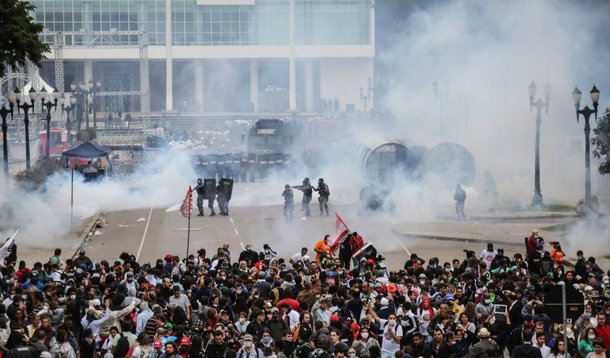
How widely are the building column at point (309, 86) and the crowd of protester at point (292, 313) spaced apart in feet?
304

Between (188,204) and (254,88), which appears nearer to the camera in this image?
(188,204)

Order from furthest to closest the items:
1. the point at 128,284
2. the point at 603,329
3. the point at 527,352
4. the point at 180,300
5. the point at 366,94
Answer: the point at 366,94 < the point at 128,284 < the point at 180,300 < the point at 603,329 < the point at 527,352

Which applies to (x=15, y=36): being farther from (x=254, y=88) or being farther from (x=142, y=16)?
(x=254, y=88)

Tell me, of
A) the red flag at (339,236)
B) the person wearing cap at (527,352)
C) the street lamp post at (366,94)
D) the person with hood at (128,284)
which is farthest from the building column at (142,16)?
the person wearing cap at (527,352)

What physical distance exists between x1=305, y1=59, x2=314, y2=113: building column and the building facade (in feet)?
0.27

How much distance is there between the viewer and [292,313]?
18906mm

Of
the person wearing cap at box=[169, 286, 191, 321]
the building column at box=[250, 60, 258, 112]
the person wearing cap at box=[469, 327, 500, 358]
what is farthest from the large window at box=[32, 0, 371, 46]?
the person wearing cap at box=[469, 327, 500, 358]

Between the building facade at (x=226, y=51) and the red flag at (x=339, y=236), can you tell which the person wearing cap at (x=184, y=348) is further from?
the building facade at (x=226, y=51)

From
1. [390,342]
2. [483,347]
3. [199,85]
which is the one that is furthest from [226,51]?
[483,347]

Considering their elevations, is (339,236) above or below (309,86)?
below

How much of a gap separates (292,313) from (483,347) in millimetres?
3336

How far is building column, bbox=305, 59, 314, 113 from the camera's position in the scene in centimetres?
11675

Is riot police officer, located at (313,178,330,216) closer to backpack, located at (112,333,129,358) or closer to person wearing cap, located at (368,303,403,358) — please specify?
person wearing cap, located at (368,303,403,358)

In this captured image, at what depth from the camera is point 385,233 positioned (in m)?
37.7
